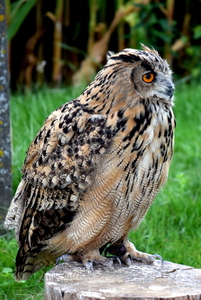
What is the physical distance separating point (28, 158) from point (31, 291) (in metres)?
0.95

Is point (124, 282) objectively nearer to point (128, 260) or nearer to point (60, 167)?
point (128, 260)

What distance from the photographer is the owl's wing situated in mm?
3088

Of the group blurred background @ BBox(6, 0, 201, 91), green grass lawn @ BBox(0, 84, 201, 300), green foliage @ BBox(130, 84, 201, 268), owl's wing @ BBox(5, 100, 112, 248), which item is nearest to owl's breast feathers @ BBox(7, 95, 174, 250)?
owl's wing @ BBox(5, 100, 112, 248)

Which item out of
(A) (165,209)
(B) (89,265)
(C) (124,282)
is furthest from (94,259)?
(A) (165,209)

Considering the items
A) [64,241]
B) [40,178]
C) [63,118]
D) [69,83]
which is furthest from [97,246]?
[69,83]

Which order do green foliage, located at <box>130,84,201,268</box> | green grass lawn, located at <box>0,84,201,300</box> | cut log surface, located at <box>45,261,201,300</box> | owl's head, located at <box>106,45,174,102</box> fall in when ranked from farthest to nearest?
green foliage, located at <box>130,84,201,268</box>
green grass lawn, located at <box>0,84,201,300</box>
owl's head, located at <box>106,45,174,102</box>
cut log surface, located at <box>45,261,201,300</box>

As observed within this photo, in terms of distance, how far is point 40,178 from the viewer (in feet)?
10.7

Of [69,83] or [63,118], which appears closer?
[63,118]

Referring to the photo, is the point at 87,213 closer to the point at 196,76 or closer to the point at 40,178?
the point at 40,178

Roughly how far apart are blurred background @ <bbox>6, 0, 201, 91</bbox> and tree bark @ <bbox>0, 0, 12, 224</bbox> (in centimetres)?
369

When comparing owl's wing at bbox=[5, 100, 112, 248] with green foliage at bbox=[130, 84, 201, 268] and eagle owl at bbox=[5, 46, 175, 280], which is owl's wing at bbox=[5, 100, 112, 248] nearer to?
eagle owl at bbox=[5, 46, 175, 280]

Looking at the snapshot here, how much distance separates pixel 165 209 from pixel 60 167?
186cm

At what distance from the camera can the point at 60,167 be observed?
3152 mm

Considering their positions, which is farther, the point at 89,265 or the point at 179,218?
the point at 179,218
